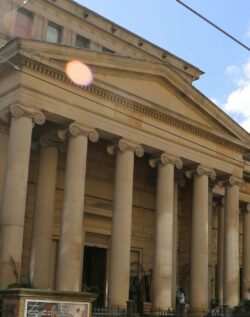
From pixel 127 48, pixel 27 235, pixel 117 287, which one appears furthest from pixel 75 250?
pixel 127 48

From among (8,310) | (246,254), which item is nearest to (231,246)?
(246,254)

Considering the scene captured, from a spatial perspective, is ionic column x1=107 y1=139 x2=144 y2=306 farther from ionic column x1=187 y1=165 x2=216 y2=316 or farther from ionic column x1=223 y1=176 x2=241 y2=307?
ionic column x1=223 y1=176 x2=241 y2=307

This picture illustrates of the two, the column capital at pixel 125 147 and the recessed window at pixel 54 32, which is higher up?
the recessed window at pixel 54 32

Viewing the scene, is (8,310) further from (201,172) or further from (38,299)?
(201,172)

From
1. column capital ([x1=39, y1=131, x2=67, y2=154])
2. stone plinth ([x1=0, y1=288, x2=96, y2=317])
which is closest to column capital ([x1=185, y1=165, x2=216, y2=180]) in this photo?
column capital ([x1=39, y1=131, x2=67, y2=154])

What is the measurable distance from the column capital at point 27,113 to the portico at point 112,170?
0.14 ft

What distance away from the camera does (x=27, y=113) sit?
2422cm

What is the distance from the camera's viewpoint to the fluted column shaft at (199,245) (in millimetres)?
29953

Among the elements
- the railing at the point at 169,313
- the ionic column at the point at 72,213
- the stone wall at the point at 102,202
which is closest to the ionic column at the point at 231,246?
the stone wall at the point at 102,202

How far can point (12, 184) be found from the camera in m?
23.2

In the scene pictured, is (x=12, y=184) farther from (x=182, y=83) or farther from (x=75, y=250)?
(x=182, y=83)

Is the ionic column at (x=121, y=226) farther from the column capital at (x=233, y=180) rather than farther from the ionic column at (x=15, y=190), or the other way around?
the column capital at (x=233, y=180)

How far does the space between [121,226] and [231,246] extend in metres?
8.48

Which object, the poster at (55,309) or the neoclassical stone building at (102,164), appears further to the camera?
the neoclassical stone building at (102,164)
